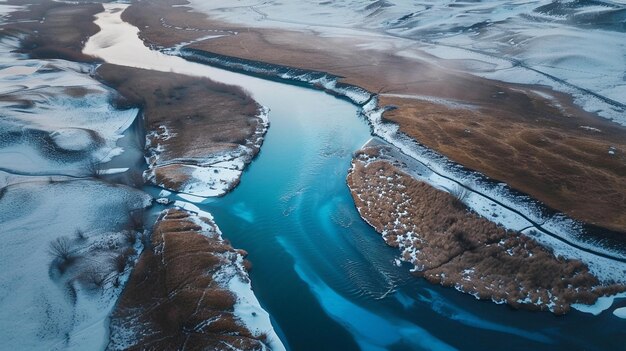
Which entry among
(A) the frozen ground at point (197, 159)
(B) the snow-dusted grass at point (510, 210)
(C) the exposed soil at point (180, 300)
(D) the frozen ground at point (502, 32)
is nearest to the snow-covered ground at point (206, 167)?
(A) the frozen ground at point (197, 159)

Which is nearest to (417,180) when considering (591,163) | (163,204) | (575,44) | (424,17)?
(591,163)

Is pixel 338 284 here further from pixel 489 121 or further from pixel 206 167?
pixel 489 121

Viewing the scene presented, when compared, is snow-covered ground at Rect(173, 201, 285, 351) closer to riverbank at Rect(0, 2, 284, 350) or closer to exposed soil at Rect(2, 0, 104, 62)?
riverbank at Rect(0, 2, 284, 350)

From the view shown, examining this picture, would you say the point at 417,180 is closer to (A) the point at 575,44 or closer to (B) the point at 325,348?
(B) the point at 325,348

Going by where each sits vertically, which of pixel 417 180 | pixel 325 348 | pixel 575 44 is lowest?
pixel 325 348

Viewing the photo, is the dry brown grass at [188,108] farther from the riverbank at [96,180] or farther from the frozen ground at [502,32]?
the frozen ground at [502,32]

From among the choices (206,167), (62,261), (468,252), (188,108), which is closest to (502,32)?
(188,108)

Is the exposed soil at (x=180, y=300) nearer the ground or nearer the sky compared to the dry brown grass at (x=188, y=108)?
nearer the ground
